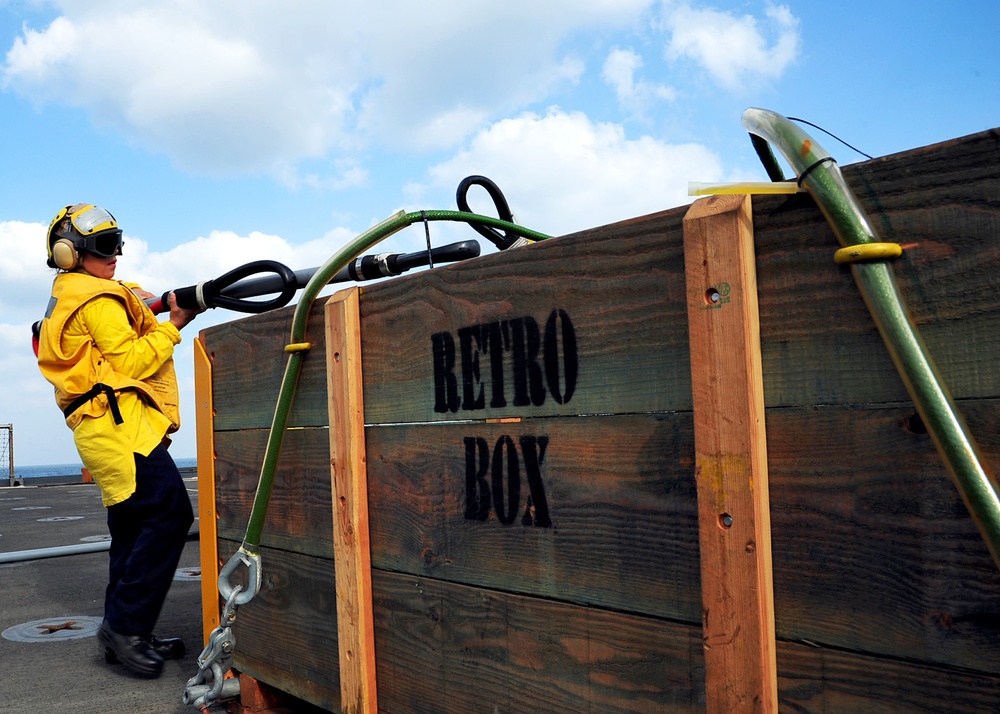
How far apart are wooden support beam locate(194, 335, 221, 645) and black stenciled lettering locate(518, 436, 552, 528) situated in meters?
1.73

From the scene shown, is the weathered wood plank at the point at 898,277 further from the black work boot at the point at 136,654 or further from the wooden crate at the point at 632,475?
the black work boot at the point at 136,654

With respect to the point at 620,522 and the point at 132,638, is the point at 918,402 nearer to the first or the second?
the point at 620,522

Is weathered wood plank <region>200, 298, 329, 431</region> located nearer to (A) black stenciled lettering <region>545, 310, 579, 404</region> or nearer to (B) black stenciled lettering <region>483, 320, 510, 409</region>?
(B) black stenciled lettering <region>483, 320, 510, 409</region>

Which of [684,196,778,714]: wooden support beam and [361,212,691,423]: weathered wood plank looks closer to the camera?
[684,196,778,714]: wooden support beam

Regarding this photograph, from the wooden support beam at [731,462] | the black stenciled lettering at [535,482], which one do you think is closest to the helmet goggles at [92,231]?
the black stenciled lettering at [535,482]

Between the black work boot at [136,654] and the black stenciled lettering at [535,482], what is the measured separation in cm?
260

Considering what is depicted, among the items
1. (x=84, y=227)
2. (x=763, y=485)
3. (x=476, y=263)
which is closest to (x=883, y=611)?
(x=763, y=485)

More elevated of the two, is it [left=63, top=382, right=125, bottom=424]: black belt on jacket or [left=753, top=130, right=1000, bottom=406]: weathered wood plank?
[left=753, top=130, right=1000, bottom=406]: weathered wood plank

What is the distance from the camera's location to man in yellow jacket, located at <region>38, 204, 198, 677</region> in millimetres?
3717

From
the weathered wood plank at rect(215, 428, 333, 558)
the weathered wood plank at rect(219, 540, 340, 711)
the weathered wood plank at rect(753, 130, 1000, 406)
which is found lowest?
the weathered wood plank at rect(219, 540, 340, 711)

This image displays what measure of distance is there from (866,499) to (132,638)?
3.40 m

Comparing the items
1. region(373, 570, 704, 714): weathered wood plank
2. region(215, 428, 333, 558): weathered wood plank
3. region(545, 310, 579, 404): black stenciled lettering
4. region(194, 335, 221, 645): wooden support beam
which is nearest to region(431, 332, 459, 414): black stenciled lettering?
region(545, 310, 579, 404): black stenciled lettering

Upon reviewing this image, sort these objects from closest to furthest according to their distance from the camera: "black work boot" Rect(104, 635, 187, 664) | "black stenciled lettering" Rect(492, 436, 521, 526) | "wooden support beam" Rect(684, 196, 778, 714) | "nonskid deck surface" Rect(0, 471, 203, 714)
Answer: "wooden support beam" Rect(684, 196, 778, 714) < "black stenciled lettering" Rect(492, 436, 521, 526) < "nonskid deck surface" Rect(0, 471, 203, 714) < "black work boot" Rect(104, 635, 187, 664)

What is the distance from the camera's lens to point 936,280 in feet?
4.27
